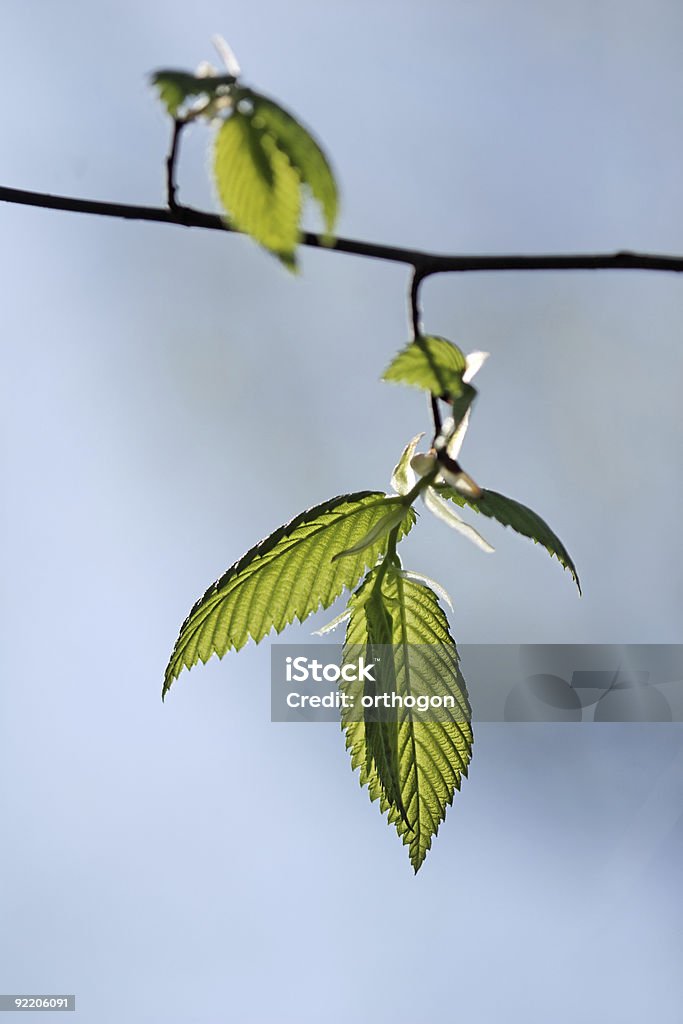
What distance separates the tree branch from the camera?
22cm

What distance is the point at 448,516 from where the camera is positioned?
12.3 inches

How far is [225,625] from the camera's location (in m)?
0.34

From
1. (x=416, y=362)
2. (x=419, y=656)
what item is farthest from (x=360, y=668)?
(x=416, y=362)

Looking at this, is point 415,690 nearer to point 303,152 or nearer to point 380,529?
point 380,529

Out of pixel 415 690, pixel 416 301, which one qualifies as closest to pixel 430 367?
pixel 416 301

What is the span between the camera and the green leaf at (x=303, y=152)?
0.69 feet

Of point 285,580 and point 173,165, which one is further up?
point 173,165

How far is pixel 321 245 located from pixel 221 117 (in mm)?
40

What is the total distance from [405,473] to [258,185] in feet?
0.45

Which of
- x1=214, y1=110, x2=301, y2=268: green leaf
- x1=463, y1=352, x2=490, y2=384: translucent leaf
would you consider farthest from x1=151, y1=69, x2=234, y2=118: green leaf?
x1=463, y1=352, x2=490, y2=384: translucent leaf

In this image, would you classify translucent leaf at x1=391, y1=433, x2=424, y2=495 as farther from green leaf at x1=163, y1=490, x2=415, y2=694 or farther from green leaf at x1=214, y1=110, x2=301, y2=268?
green leaf at x1=214, y1=110, x2=301, y2=268

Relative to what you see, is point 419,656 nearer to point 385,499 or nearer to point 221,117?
point 385,499

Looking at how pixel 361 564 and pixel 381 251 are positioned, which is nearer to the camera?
pixel 381 251

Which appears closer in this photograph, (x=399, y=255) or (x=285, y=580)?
(x=399, y=255)
